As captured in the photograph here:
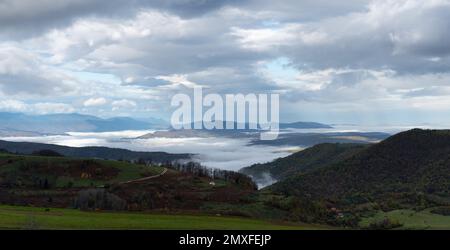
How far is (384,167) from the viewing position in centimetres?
18725

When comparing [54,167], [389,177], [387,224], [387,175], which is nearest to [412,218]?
[387,224]

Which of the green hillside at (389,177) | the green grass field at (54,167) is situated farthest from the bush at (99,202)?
the green hillside at (389,177)

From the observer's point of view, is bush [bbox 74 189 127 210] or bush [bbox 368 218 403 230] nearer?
bush [bbox 74 189 127 210]

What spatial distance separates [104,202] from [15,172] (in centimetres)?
8131

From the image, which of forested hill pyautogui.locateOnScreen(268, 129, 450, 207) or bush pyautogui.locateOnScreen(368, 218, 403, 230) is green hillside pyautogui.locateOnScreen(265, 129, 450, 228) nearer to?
forested hill pyautogui.locateOnScreen(268, 129, 450, 207)

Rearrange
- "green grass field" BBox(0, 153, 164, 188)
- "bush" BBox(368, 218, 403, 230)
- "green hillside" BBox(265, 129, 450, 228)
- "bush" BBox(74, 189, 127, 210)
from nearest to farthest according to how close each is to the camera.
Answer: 1. "bush" BBox(74, 189, 127, 210)
2. "bush" BBox(368, 218, 403, 230)
3. "green grass field" BBox(0, 153, 164, 188)
4. "green hillside" BBox(265, 129, 450, 228)

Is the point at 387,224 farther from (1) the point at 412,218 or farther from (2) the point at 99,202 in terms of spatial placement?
(2) the point at 99,202

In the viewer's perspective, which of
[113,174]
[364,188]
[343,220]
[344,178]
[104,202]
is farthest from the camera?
[344,178]

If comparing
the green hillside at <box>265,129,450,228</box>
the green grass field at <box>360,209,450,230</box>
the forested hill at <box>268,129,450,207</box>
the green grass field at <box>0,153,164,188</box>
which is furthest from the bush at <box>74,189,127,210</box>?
the forested hill at <box>268,129,450,207</box>

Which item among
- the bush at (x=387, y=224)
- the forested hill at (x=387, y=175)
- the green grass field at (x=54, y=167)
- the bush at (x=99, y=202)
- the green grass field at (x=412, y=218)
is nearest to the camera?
the bush at (x=99, y=202)

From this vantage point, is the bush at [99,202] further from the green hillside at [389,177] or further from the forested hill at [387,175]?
the forested hill at [387,175]

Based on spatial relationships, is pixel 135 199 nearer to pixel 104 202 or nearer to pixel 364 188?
pixel 104 202
